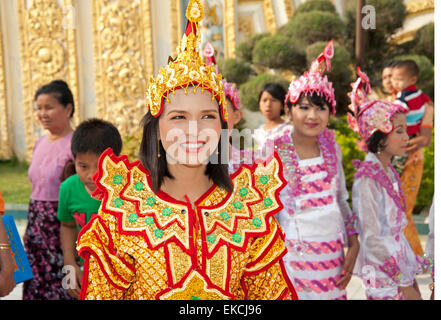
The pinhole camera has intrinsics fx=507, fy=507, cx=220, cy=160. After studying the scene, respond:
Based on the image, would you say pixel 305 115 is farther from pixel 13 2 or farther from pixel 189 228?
pixel 13 2

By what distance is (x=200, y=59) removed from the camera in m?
1.63

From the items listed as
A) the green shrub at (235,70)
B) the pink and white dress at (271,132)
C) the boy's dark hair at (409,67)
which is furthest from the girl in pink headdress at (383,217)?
the green shrub at (235,70)

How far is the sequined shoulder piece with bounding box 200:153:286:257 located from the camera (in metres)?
1.59

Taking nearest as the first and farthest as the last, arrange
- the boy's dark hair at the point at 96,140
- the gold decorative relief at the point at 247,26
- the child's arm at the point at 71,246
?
the boy's dark hair at the point at 96,140 < the child's arm at the point at 71,246 < the gold decorative relief at the point at 247,26

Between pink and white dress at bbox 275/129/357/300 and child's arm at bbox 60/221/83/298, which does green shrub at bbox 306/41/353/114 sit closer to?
pink and white dress at bbox 275/129/357/300

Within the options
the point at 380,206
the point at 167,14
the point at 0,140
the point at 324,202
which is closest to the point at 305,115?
the point at 324,202

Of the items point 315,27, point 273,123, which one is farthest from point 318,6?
point 273,123

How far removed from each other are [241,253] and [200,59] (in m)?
0.63

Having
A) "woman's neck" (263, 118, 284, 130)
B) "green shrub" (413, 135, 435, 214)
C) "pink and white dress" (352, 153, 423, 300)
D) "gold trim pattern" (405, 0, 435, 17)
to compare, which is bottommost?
"green shrub" (413, 135, 435, 214)

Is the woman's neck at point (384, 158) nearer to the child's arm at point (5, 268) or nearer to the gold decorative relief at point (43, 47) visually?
the child's arm at point (5, 268)

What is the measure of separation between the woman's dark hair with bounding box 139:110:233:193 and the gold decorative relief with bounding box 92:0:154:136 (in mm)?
7404

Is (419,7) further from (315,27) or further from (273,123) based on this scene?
(273,123)

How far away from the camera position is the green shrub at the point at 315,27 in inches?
263

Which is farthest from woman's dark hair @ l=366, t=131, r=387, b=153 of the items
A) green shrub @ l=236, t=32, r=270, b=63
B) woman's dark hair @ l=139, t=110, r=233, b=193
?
green shrub @ l=236, t=32, r=270, b=63
